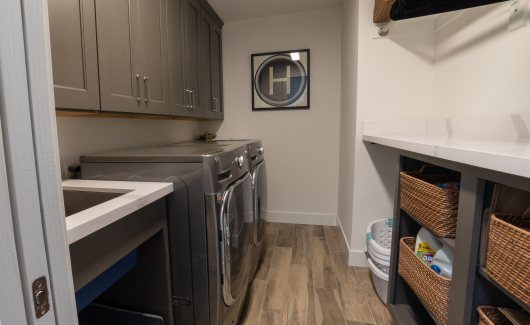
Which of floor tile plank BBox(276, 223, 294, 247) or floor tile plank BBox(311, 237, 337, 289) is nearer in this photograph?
floor tile plank BBox(311, 237, 337, 289)

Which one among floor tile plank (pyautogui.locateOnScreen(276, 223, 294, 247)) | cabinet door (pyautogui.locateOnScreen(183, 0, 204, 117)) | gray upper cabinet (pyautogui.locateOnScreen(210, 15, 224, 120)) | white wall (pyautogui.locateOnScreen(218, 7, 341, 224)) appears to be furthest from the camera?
white wall (pyautogui.locateOnScreen(218, 7, 341, 224))

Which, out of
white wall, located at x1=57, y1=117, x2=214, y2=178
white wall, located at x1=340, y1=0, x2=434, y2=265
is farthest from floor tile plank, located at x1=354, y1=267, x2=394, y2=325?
white wall, located at x1=57, y1=117, x2=214, y2=178

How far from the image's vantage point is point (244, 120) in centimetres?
286

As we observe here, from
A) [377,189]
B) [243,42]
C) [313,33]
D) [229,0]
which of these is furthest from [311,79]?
[377,189]

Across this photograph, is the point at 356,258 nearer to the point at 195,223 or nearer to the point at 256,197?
the point at 256,197

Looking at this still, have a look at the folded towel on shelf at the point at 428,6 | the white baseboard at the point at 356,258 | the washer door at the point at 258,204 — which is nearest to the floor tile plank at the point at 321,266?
the white baseboard at the point at 356,258

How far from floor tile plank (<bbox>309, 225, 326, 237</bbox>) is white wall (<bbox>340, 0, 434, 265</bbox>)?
0.68 meters

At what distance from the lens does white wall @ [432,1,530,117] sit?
1.05 metres

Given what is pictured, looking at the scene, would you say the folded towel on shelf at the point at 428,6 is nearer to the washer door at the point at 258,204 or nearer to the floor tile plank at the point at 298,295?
the washer door at the point at 258,204

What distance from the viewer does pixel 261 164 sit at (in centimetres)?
209

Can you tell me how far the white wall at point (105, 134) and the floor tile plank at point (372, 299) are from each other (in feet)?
6.18

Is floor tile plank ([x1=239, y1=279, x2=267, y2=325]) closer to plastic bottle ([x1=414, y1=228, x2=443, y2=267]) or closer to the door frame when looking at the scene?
plastic bottle ([x1=414, y1=228, x2=443, y2=267])

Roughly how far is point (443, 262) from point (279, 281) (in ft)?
3.67

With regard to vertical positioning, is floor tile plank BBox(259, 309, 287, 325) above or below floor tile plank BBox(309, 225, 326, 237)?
below
